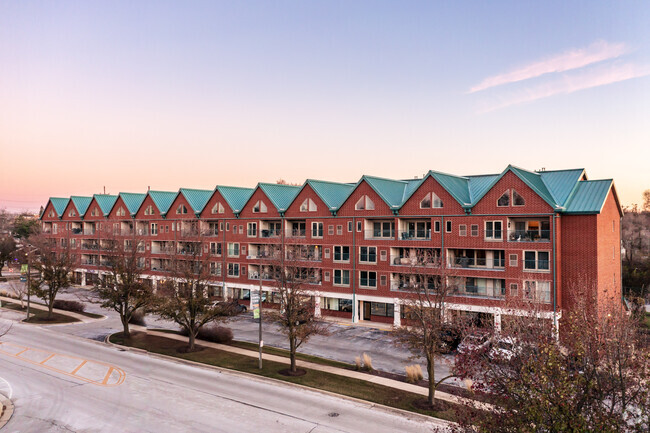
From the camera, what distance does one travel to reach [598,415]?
10180mm

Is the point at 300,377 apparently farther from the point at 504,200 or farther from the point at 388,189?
the point at 388,189

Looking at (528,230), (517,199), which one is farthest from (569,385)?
(528,230)

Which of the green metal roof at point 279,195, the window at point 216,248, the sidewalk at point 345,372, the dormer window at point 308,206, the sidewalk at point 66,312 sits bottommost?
the sidewalk at point 66,312

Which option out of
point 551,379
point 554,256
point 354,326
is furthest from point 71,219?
point 551,379

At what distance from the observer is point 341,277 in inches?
2058

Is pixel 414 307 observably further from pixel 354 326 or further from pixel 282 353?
pixel 354 326

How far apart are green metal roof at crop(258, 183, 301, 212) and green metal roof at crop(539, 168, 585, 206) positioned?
2824cm

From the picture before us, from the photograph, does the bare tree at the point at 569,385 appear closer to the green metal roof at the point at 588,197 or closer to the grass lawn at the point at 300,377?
the grass lawn at the point at 300,377

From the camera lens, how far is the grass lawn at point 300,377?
83.3 feet

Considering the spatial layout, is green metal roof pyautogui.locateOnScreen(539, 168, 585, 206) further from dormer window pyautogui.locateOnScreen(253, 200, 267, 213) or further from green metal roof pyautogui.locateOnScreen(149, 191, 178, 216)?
→ green metal roof pyautogui.locateOnScreen(149, 191, 178, 216)

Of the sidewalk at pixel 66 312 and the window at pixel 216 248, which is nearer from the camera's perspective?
the sidewalk at pixel 66 312

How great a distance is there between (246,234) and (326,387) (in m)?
35.7

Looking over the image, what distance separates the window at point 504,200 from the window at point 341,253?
1721 cm

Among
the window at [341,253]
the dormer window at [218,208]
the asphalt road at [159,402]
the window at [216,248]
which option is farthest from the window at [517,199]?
the window at [216,248]
